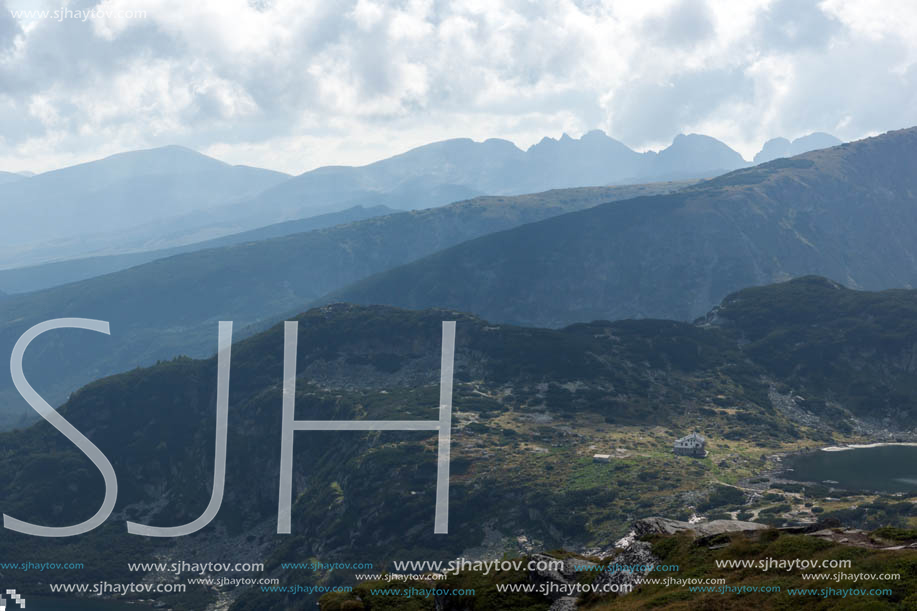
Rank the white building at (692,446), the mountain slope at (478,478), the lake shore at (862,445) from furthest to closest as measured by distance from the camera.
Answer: the lake shore at (862,445)
the white building at (692,446)
the mountain slope at (478,478)

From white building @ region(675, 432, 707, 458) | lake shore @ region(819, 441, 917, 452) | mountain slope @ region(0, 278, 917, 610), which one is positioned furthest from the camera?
lake shore @ region(819, 441, 917, 452)

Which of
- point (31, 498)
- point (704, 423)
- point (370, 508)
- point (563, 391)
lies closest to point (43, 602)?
point (31, 498)

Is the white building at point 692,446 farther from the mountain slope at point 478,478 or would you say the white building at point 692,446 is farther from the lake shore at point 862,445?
the lake shore at point 862,445

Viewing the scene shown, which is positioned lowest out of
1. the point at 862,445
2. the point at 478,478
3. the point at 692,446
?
the point at 478,478

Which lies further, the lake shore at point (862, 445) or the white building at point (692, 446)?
the lake shore at point (862, 445)

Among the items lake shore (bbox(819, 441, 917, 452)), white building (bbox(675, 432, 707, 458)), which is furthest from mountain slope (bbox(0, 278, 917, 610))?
lake shore (bbox(819, 441, 917, 452))

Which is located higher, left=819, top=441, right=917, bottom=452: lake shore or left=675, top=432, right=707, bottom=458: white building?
left=675, top=432, right=707, bottom=458: white building

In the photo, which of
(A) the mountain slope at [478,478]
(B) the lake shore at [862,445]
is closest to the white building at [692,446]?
(A) the mountain slope at [478,478]

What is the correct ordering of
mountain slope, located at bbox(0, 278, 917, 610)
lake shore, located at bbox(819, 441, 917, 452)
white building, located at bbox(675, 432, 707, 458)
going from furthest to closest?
1. lake shore, located at bbox(819, 441, 917, 452)
2. white building, located at bbox(675, 432, 707, 458)
3. mountain slope, located at bbox(0, 278, 917, 610)

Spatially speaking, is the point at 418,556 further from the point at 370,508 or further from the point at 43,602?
the point at 43,602

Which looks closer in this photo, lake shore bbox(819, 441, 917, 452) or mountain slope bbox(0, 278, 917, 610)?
mountain slope bbox(0, 278, 917, 610)

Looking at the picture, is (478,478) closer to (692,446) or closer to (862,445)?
(692,446)

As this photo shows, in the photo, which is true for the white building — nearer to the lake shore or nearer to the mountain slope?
the mountain slope

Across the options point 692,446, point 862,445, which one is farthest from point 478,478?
point 862,445
